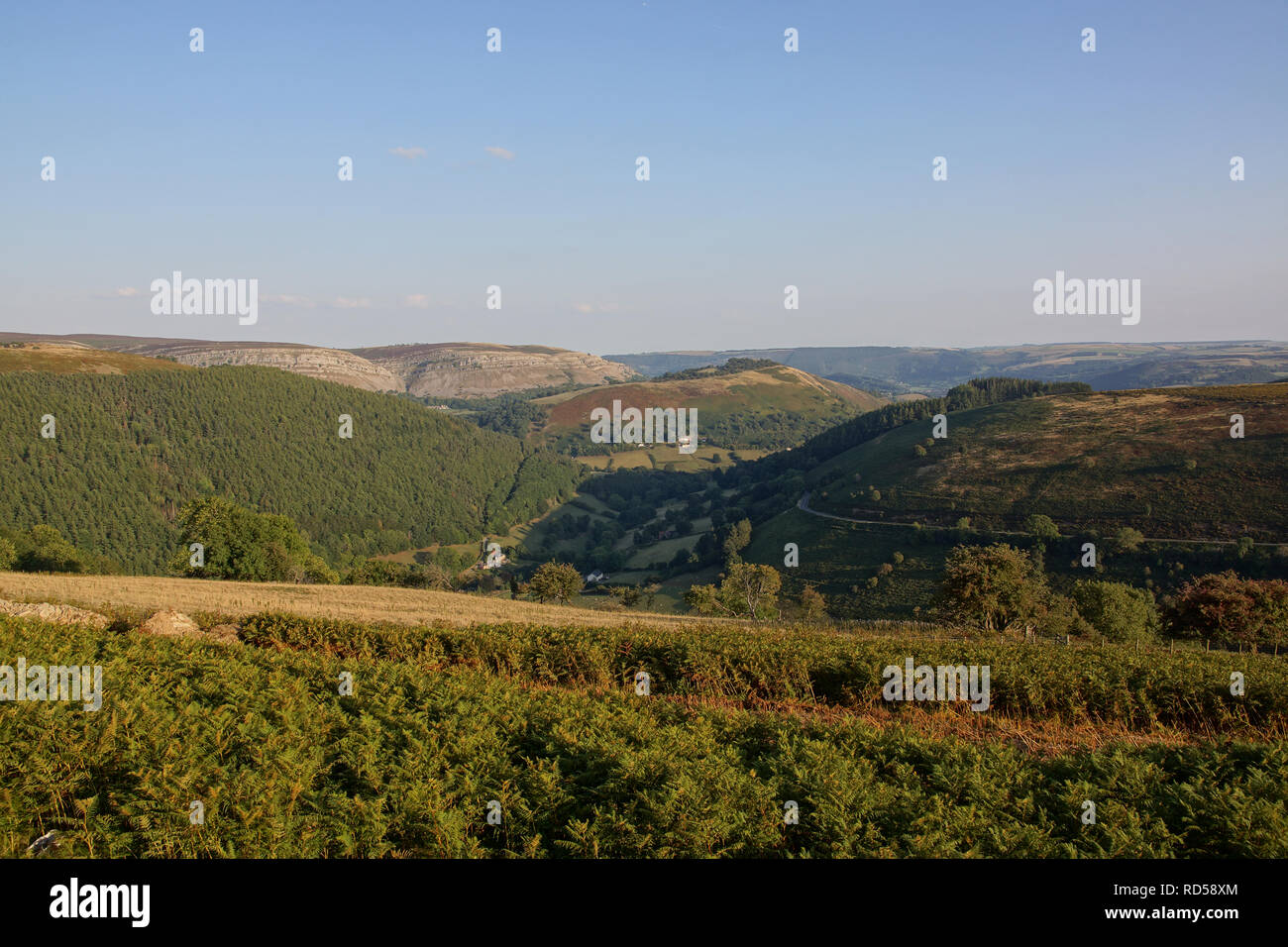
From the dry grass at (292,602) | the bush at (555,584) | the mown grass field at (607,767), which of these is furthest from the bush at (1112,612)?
the bush at (555,584)

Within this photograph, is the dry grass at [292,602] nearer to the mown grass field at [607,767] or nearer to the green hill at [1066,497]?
the mown grass field at [607,767]

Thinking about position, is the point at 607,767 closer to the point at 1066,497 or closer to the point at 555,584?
the point at 555,584

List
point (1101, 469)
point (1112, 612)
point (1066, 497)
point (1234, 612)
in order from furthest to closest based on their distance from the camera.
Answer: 1. point (1101, 469)
2. point (1066, 497)
3. point (1112, 612)
4. point (1234, 612)

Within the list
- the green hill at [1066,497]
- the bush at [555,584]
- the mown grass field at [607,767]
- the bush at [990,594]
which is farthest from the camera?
the green hill at [1066,497]

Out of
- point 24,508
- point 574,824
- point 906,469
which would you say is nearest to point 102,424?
point 24,508

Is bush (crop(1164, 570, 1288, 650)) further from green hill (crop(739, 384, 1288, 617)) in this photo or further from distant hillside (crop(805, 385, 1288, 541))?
distant hillside (crop(805, 385, 1288, 541))

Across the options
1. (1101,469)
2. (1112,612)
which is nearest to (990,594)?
(1112,612)
